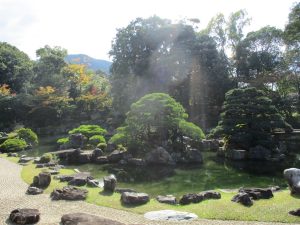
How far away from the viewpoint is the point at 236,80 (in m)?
42.2

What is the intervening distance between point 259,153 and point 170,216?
15299 mm

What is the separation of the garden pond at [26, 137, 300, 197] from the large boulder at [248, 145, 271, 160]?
4.46 ft

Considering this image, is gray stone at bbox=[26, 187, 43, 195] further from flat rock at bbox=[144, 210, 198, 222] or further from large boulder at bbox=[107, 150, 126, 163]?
large boulder at bbox=[107, 150, 126, 163]

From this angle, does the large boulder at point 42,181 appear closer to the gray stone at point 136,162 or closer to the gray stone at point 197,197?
the gray stone at point 197,197

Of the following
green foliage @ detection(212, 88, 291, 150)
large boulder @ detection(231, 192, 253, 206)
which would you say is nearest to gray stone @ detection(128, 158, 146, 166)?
green foliage @ detection(212, 88, 291, 150)

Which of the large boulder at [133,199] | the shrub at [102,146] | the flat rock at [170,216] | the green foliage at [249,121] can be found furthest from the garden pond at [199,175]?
the shrub at [102,146]

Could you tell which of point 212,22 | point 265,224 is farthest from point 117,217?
point 212,22

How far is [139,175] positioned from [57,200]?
7.18 m

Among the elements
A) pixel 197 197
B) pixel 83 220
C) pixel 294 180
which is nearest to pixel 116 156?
pixel 197 197

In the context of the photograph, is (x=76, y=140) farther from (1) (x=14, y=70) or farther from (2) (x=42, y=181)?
(1) (x=14, y=70)

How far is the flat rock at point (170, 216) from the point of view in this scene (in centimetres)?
947

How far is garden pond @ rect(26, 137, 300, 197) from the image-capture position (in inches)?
615

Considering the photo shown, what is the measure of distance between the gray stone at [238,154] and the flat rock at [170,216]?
1435cm

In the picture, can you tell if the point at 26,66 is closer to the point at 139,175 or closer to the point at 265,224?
the point at 139,175
